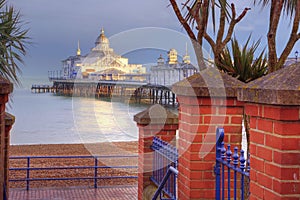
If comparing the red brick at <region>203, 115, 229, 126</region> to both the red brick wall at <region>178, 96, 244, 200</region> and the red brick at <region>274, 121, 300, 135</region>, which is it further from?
the red brick at <region>274, 121, 300, 135</region>

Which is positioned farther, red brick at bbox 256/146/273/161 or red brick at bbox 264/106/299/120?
red brick at bbox 256/146/273/161

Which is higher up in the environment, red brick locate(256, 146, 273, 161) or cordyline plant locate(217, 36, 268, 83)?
cordyline plant locate(217, 36, 268, 83)

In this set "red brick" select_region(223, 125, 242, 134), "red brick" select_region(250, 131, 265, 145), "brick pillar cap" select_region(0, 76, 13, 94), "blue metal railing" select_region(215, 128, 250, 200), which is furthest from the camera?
"red brick" select_region(223, 125, 242, 134)

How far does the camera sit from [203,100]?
3.98 meters

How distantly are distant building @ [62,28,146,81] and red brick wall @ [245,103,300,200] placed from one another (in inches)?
1501

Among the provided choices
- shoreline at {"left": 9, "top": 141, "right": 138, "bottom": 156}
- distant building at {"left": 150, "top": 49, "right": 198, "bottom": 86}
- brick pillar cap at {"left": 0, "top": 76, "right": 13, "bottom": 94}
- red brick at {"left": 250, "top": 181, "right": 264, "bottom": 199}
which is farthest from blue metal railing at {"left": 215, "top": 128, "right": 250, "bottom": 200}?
shoreline at {"left": 9, "top": 141, "right": 138, "bottom": 156}

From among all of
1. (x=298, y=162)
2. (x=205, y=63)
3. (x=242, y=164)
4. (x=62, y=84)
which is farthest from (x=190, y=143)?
(x=62, y=84)

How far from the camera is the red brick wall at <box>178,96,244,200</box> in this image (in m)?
3.98

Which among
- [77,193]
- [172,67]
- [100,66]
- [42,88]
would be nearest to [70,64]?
[42,88]

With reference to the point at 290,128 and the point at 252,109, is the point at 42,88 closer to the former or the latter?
the point at 252,109

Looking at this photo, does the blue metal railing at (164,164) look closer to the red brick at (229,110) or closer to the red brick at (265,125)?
the red brick at (229,110)

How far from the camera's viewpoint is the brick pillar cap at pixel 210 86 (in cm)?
394

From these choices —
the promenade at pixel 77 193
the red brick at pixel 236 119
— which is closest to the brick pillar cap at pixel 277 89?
the red brick at pixel 236 119

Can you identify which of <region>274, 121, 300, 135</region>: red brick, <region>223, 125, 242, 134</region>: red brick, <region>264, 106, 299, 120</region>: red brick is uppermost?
<region>264, 106, 299, 120</region>: red brick
